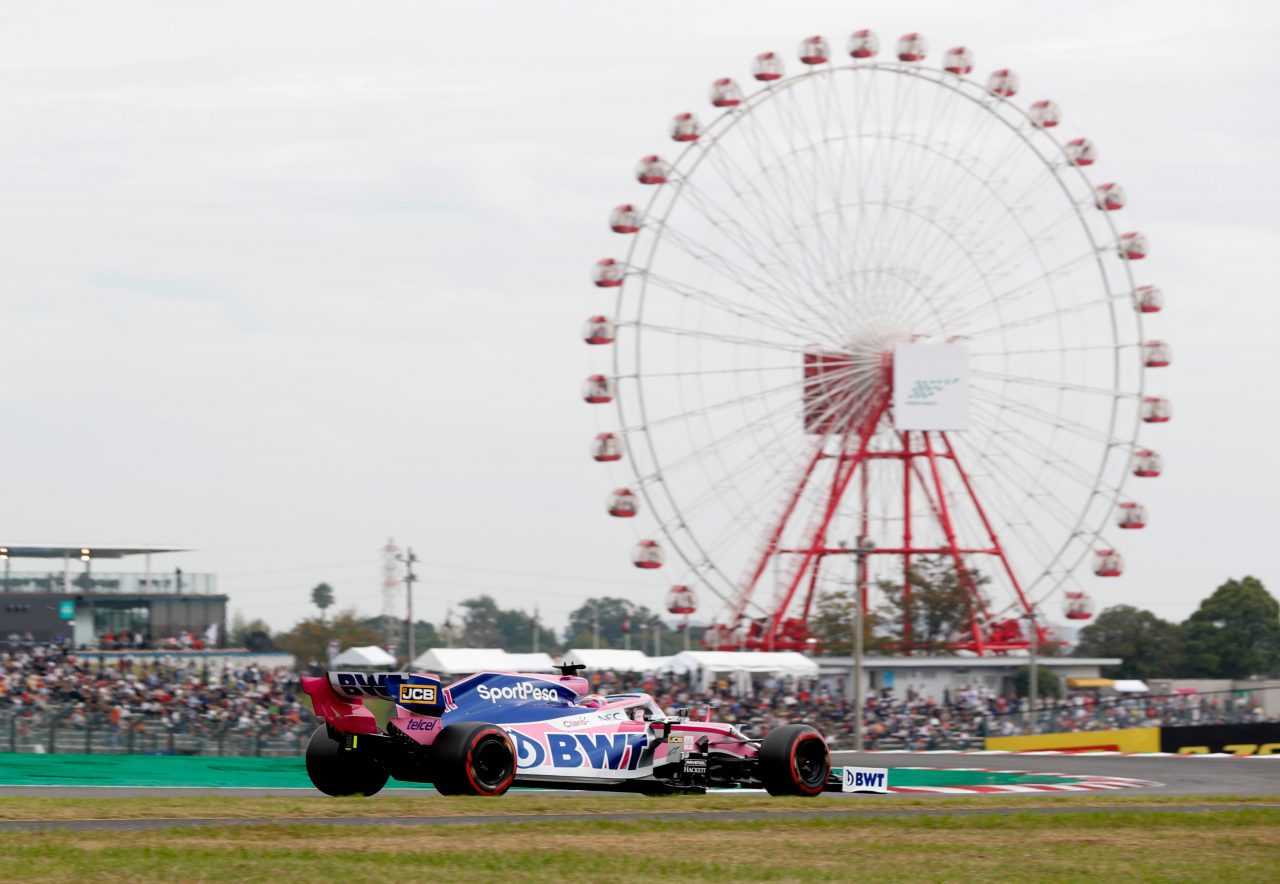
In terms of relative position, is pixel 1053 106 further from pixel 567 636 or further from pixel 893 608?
pixel 567 636

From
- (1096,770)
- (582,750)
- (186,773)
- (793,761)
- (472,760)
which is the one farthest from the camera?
(1096,770)

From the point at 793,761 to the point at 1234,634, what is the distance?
374ft

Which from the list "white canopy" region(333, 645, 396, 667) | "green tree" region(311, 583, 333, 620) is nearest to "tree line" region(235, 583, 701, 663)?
"green tree" region(311, 583, 333, 620)

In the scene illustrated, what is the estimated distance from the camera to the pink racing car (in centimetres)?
1966

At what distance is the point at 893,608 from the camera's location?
79.0 m

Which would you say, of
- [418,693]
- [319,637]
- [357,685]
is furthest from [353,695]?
[319,637]

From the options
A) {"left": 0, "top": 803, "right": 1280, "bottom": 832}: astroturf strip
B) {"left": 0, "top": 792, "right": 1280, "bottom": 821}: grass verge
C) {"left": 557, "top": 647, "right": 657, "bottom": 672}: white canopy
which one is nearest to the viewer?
{"left": 0, "top": 803, "right": 1280, "bottom": 832}: astroturf strip

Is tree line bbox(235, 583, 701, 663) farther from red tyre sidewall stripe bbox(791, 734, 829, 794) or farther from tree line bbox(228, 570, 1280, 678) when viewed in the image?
red tyre sidewall stripe bbox(791, 734, 829, 794)

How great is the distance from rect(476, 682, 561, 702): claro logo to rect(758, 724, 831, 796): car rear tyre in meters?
2.53

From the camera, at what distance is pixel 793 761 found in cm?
2122

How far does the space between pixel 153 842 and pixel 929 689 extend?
55615 mm

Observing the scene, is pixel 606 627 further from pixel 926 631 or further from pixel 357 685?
pixel 357 685

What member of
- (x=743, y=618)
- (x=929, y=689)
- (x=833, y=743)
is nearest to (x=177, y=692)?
(x=833, y=743)

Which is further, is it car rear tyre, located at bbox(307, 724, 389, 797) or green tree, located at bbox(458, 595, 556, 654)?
green tree, located at bbox(458, 595, 556, 654)
